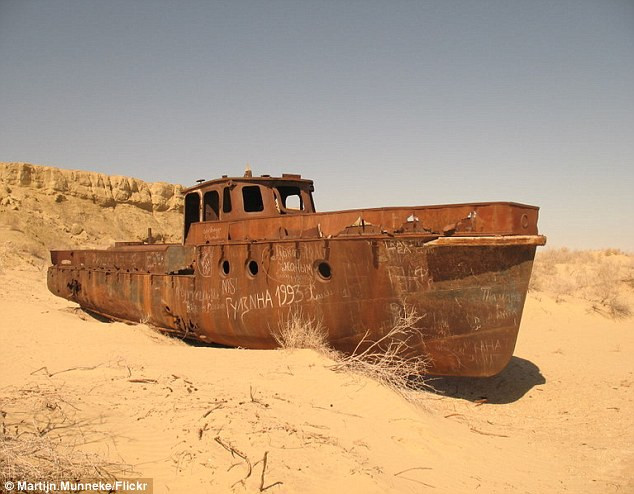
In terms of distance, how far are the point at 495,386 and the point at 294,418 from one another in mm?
4578

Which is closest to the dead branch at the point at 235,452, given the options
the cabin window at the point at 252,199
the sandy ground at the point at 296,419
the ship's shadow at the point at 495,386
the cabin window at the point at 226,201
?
the sandy ground at the point at 296,419

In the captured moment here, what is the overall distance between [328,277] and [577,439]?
11.2 feet

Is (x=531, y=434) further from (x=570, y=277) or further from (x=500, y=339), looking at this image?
(x=570, y=277)

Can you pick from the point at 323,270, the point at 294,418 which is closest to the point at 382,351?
the point at 323,270

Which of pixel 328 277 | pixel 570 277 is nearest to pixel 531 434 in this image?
pixel 328 277

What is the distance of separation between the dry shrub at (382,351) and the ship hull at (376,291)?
0.06 meters

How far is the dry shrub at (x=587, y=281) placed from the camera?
12.4m

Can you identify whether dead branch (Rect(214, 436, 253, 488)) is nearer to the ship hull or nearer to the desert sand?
the desert sand

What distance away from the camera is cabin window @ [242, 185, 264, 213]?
783cm

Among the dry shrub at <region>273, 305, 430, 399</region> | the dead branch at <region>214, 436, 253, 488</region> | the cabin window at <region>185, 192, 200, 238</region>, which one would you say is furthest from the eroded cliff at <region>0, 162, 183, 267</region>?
the dead branch at <region>214, 436, 253, 488</region>

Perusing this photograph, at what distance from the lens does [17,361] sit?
211 inches

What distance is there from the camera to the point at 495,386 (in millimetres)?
7367

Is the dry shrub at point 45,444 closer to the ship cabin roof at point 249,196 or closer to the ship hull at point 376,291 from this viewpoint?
the ship hull at point 376,291

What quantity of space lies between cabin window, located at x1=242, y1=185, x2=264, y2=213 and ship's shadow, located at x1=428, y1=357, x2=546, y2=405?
3.92 metres
